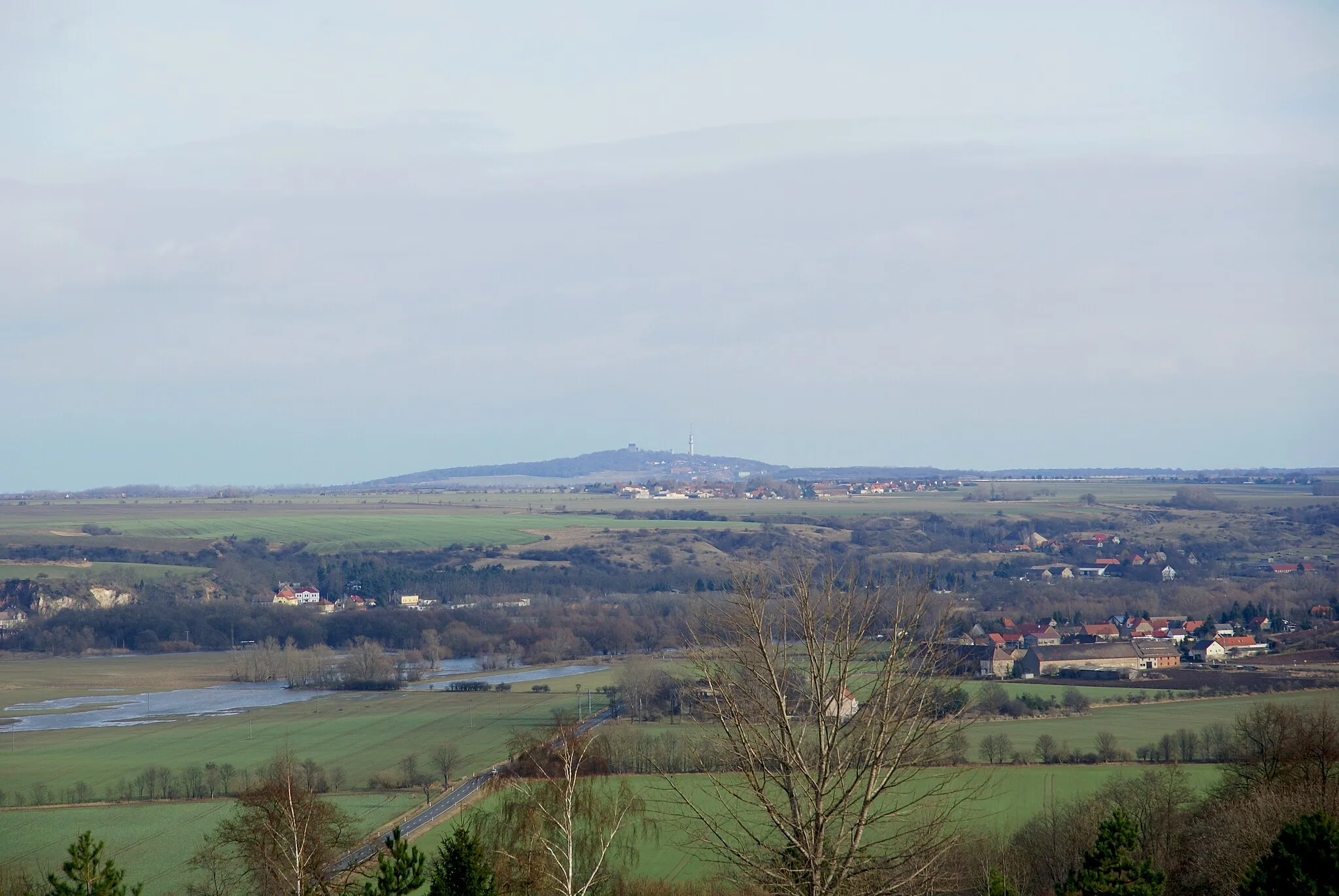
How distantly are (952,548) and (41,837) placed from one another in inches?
3623

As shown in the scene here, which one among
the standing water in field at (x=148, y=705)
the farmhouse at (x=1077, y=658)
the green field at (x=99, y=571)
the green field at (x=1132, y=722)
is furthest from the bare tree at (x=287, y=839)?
the green field at (x=99, y=571)

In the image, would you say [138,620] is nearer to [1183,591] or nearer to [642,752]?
[642,752]

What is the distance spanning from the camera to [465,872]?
1698 centimetres

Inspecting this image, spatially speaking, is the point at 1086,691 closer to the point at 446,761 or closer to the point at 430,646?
the point at 446,761

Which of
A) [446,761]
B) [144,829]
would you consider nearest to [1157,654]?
[446,761]

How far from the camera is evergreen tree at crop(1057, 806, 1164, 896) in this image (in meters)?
18.0

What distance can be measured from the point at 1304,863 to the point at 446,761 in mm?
27365

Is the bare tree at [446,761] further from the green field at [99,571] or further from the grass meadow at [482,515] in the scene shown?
the grass meadow at [482,515]

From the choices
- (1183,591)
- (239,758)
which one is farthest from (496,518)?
(239,758)

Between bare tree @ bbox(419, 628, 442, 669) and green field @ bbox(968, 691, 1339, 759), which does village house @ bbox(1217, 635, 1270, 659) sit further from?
bare tree @ bbox(419, 628, 442, 669)

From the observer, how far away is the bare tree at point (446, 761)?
37156 mm

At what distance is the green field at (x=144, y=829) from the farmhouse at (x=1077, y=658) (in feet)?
107

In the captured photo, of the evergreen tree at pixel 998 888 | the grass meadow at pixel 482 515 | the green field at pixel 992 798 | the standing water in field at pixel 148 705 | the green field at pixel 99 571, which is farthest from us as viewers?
the grass meadow at pixel 482 515

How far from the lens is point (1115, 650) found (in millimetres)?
61188
